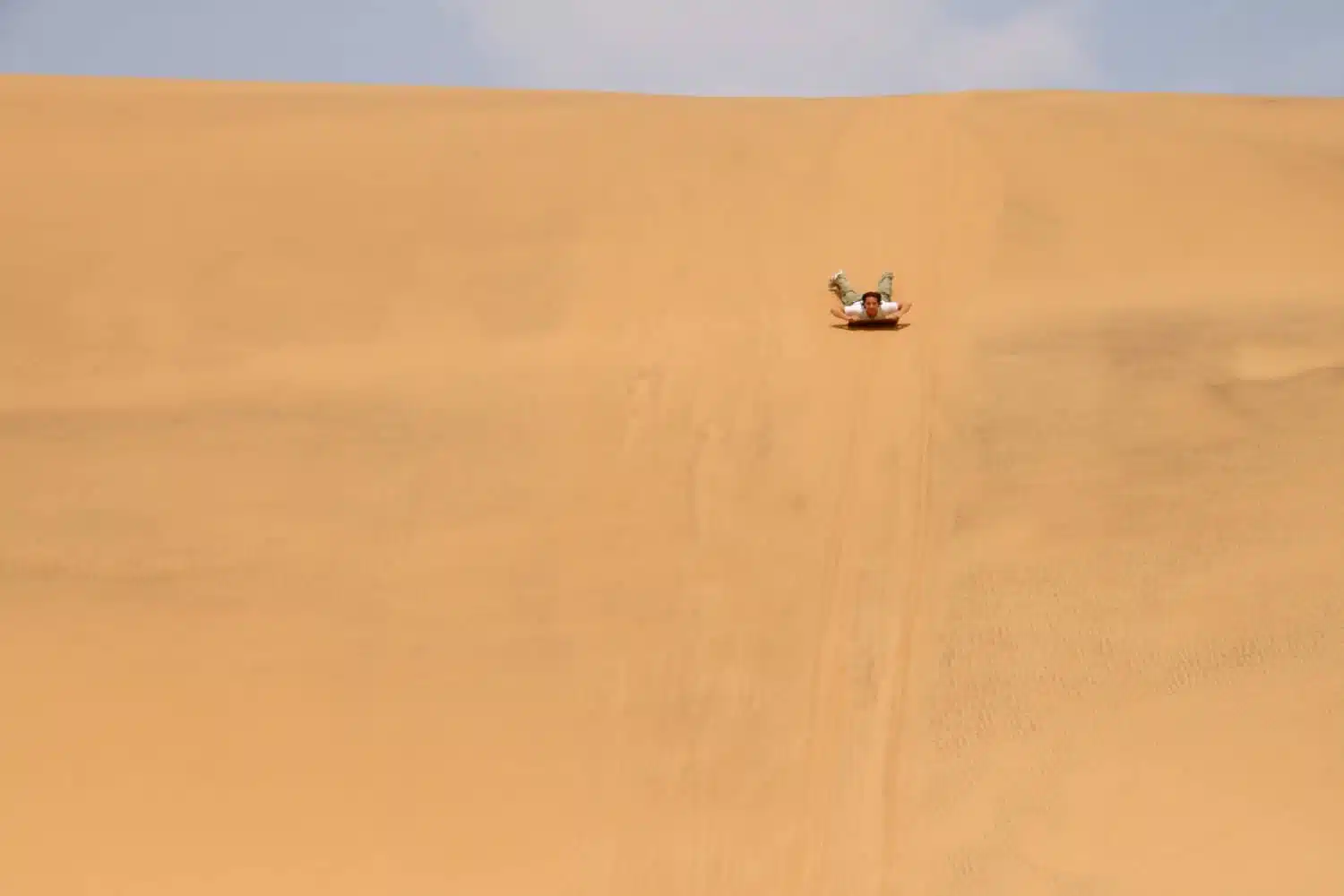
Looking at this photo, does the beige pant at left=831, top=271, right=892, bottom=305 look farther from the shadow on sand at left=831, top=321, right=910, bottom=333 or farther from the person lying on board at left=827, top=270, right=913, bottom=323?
the shadow on sand at left=831, top=321, right=910, bottom=333

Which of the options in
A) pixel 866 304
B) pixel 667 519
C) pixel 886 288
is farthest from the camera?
pixel 886 288

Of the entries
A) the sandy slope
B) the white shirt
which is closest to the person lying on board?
the white shirt

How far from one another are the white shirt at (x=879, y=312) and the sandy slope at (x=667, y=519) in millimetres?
145

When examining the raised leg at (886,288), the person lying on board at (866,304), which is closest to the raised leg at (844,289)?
the person lying on board at (866,304)

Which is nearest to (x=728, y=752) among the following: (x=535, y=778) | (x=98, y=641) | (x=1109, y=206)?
(x=535, y=778)

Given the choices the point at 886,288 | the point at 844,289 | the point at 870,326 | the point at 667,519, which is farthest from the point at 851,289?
the point at 667,519

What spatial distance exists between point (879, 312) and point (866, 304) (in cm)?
9

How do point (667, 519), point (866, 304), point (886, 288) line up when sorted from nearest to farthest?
point (667, 519), point (866, 304), point (886, 288)

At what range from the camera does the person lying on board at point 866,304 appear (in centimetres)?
803

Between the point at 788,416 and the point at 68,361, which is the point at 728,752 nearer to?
the point at 788,416

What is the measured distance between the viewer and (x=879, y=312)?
804 centimetres

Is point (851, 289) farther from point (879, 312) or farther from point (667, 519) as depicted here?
point (667, 519)

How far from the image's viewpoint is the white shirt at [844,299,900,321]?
26.4ft

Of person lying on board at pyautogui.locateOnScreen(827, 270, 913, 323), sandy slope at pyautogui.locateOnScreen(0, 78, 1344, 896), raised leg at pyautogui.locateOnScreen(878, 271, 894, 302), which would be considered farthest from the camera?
raised leg at pyautogui.locateOnScreen(878, 271, 894, 302)
